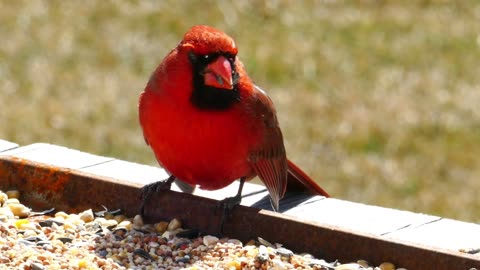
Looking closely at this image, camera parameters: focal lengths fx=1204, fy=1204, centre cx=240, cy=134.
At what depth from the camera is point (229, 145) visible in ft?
12.2

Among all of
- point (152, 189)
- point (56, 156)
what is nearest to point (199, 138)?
point (152, 189)

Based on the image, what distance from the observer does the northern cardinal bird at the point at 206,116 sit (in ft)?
11.9

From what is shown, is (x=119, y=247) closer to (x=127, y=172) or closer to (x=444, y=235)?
(x=127, y=172)

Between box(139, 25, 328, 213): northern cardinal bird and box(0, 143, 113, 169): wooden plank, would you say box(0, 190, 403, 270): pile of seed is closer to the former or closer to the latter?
box(139, 25, 328, 213): northern cardinal bird

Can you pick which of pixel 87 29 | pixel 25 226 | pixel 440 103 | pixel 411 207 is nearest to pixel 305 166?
pixel 411 207

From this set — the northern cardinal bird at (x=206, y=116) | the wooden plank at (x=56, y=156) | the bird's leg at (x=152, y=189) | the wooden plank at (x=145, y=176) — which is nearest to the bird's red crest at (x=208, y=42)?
the northern cardinal bird at (x=206, y=116)

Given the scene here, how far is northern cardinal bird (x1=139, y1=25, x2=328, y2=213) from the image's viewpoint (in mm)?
3621

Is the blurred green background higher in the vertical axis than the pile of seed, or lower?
higher

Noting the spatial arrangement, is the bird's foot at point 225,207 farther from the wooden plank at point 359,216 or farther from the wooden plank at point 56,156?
the wooden plank at point 56,156

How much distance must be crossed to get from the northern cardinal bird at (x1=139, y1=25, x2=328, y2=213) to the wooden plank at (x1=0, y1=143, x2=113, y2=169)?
1.22 ft

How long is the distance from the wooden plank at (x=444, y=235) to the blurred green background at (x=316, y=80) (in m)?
2.41

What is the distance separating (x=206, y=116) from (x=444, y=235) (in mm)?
793

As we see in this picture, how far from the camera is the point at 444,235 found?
3521 millimetres

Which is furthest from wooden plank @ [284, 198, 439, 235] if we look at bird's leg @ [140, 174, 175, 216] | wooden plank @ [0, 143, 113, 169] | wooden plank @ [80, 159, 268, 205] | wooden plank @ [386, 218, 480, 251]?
wooden plank @ [0, 143, 113, 169]
